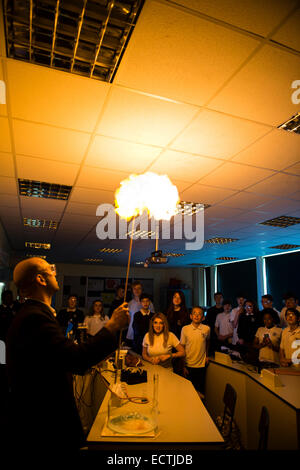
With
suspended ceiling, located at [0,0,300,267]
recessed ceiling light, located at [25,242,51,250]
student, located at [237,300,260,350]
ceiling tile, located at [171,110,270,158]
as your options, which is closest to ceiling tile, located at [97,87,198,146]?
suspended ceiling, located at [0,0,300,267]

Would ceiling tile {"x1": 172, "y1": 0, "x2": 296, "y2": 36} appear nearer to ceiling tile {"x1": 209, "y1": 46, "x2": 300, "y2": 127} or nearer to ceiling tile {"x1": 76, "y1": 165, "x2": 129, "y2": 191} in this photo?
ceiling tile {"x1": 209, "y1": 46, "x2": 300, "y2": 127}

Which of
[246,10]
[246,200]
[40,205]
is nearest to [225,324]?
Result: [246,200]

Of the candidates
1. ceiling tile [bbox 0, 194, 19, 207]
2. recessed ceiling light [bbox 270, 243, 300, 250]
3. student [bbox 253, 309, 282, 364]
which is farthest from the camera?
recessed ceiling light [bbox 270, 243, 300, 250]

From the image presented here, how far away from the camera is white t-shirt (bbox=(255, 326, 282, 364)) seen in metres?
4.34

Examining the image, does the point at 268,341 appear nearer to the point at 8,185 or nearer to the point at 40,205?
the point at 40,205

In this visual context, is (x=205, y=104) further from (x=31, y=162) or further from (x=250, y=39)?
(x=31, y=162)

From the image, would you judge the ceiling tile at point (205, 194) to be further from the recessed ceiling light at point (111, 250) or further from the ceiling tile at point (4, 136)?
the recessed ceiling light at point (111, 250)

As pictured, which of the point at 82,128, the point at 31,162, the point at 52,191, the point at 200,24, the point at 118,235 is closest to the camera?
the point at 200,24

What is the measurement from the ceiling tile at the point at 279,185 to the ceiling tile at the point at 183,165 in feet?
2.66

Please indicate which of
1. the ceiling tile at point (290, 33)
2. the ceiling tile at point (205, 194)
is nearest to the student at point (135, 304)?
the ceiling tile at point (205, 194)

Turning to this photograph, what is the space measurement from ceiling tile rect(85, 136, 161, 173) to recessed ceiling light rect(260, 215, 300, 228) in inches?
120
